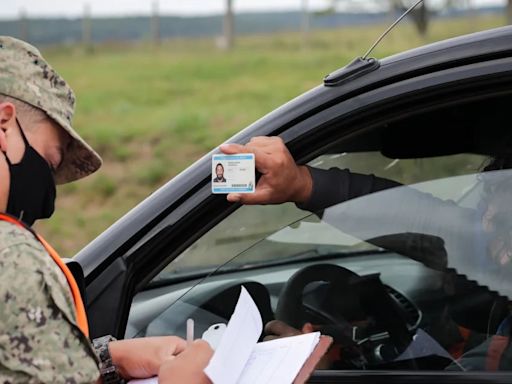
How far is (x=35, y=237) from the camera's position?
4.53 ft

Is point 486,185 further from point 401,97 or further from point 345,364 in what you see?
point 345,364

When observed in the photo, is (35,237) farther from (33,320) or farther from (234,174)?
(234,174)

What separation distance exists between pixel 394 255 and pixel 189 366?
0.75m

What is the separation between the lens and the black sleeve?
1.88 meters

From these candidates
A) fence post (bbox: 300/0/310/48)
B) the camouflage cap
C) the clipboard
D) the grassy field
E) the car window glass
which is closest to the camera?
the camouflage cap

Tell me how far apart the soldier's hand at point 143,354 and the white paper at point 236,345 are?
0.11 m

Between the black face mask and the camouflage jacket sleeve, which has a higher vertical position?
the black face mask

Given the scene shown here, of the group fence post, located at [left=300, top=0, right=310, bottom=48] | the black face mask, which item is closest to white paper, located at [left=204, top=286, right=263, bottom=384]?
the black face mask

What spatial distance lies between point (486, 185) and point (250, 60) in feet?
33.7

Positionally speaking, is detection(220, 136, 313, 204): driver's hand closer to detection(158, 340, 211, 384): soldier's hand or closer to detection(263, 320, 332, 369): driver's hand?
detection(263, 320, 332, 369): driver's hand

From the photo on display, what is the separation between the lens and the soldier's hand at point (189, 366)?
1491mm

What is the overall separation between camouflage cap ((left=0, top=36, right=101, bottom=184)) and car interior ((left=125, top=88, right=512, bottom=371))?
472 millimetres

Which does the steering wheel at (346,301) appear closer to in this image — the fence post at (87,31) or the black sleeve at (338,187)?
the black sleeve at (338,187)

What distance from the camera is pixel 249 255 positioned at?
2045mm
